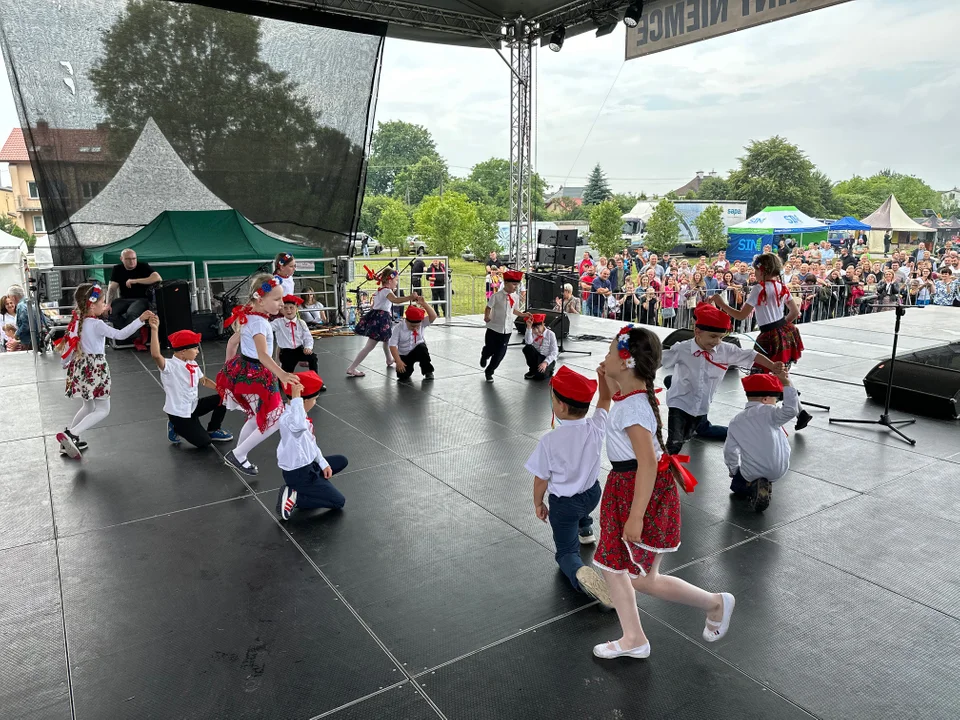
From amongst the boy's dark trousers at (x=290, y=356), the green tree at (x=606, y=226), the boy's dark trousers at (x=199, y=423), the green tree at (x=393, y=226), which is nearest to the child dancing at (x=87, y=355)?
the boy's dark trousers at (x=199, y=423)

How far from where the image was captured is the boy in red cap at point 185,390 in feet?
17.0

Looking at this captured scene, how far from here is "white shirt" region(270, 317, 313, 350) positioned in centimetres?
713

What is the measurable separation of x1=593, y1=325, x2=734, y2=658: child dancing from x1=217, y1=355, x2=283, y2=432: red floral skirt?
3046 mm

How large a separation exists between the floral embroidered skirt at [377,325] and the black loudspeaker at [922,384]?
539cm

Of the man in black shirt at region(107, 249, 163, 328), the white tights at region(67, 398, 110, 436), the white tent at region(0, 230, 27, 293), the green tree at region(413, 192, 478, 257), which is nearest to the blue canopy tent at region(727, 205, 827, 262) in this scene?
the green tree at region(413, 192, 478, 257)

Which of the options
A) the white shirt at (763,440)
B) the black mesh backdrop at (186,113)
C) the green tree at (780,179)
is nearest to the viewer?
the white shirt at (763,440)

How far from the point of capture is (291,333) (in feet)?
23.5

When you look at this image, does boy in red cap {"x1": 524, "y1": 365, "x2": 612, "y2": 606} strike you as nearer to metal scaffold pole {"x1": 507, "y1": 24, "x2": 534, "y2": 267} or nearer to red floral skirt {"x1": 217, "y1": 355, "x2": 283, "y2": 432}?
red floral skirt {"x1": 217, "y1": 355, "x2": 283, "y2": 432}

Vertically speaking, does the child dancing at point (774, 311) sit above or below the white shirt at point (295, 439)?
above

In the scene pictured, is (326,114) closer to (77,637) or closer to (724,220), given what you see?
(77,637)

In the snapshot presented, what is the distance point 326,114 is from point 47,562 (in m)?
10.5

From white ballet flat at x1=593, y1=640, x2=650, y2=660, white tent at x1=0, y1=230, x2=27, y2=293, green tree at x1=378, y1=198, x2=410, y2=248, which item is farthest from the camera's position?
green tree at x1=378, y1=198, x2=410, y2=248

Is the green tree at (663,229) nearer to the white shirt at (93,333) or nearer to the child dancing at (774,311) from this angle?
the child dancing at (774,311)

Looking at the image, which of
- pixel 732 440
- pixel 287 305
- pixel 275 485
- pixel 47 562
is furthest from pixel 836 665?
pixel 287 305
